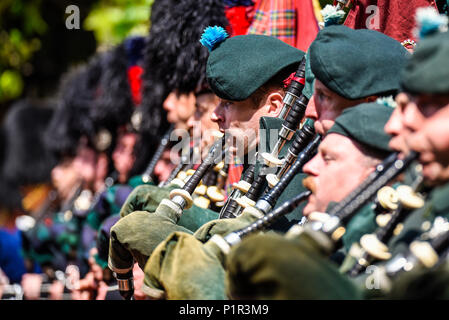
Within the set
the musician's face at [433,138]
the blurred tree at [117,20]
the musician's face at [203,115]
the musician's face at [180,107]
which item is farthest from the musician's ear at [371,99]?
the blurred tree at [117,20]

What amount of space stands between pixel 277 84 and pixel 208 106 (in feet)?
3.30

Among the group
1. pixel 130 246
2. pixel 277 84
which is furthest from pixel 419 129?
pixel 277 84

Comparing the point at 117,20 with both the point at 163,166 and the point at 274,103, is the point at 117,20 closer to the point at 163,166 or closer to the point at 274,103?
the point at 163,166

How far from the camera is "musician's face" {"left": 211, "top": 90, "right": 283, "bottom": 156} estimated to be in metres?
3.72

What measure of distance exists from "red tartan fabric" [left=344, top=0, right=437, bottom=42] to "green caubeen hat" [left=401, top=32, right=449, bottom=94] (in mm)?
1533

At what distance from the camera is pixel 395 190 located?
8.14ft

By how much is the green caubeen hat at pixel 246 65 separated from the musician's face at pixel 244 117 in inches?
3.3

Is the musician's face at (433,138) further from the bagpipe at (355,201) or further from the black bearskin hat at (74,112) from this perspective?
the black bearskin hat at (74,112)

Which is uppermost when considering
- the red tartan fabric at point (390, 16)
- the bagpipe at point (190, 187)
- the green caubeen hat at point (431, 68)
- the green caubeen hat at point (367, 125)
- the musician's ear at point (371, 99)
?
the green caubeen hat at point (431, 68)

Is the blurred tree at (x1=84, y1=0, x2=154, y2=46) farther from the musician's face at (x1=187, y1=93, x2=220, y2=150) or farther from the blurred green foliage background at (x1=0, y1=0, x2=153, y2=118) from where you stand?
the musician's face at (x1=187, y1=93, x2=220, y2=150)

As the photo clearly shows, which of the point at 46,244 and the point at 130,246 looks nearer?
the point at 130,246

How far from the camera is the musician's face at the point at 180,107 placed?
4.90 metres

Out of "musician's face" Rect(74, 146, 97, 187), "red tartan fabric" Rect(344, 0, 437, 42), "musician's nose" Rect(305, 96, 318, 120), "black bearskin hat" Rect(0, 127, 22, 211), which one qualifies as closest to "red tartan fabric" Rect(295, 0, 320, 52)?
"red tartan fabric" Rect(344, 0, 437, 42)
